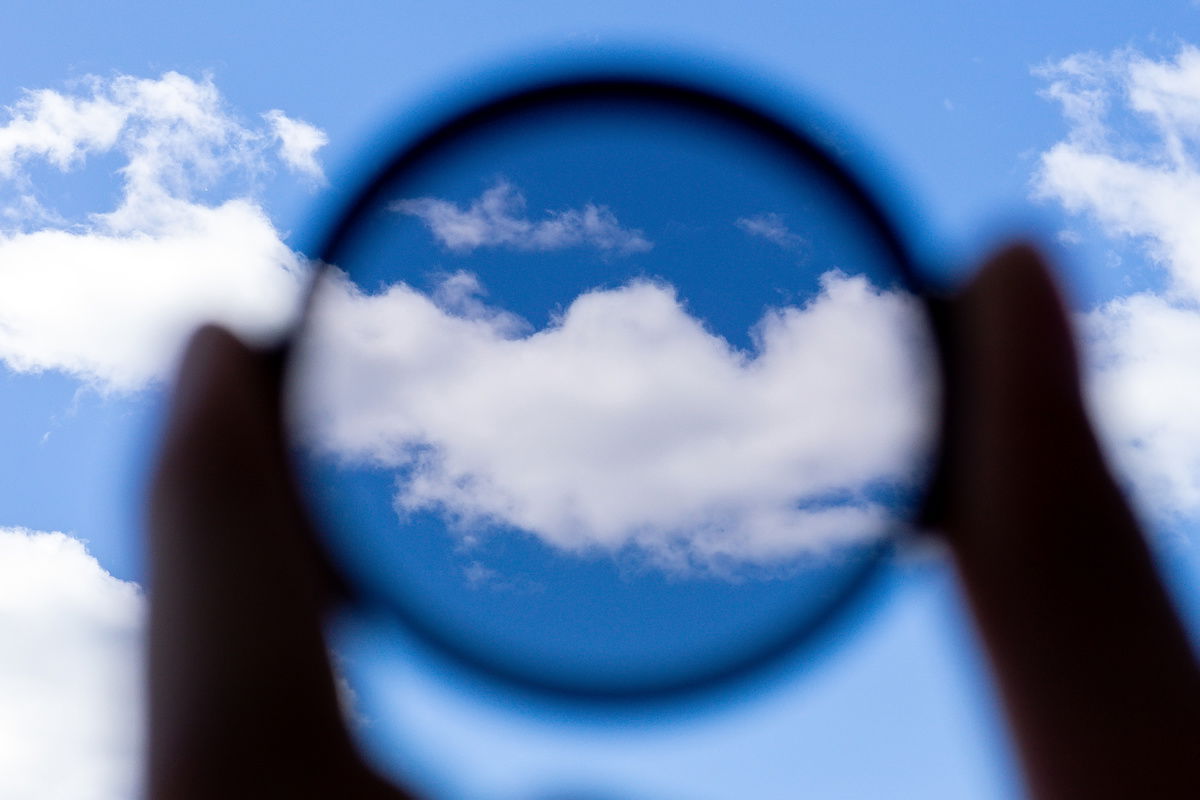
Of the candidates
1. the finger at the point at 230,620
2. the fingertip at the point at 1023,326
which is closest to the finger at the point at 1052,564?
the fingertip at the point at 1023,326

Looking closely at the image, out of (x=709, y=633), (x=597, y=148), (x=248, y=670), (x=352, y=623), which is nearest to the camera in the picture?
(x=248, y=670)

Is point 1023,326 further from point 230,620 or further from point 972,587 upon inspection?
point 230,620

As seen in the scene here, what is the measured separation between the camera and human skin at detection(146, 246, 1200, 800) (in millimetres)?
2414

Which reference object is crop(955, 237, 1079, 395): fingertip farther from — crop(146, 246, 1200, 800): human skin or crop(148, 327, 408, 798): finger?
crop(148, 327, 408, 798): finger

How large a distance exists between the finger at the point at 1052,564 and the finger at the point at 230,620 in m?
1.69

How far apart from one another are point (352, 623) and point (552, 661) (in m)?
0.65

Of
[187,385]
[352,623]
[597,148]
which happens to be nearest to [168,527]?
[187,385]

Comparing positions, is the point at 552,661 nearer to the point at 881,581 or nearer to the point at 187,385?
the point at 881,581

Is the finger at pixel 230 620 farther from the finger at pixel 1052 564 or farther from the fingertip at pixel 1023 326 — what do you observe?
the fingertip at pixel 1023 326

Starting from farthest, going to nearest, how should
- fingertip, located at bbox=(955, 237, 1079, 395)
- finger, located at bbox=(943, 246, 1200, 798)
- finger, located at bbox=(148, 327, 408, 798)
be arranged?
fingertip, located at bbox=(955, 237, 1079, 395) < finger, located at bbox=(943, 246, 1200, 798) < finger, located at bbox=(148, 327, 408, 798)

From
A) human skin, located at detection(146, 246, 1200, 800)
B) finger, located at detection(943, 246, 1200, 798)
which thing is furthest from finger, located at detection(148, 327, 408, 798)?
finger, located at detection(943, 246, 1200, 798)

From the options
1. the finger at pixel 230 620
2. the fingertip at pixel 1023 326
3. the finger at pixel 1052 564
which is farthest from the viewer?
the fingertip at pixel 1023 326

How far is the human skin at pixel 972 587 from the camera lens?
241 cm

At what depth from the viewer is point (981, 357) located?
3.09 metres
